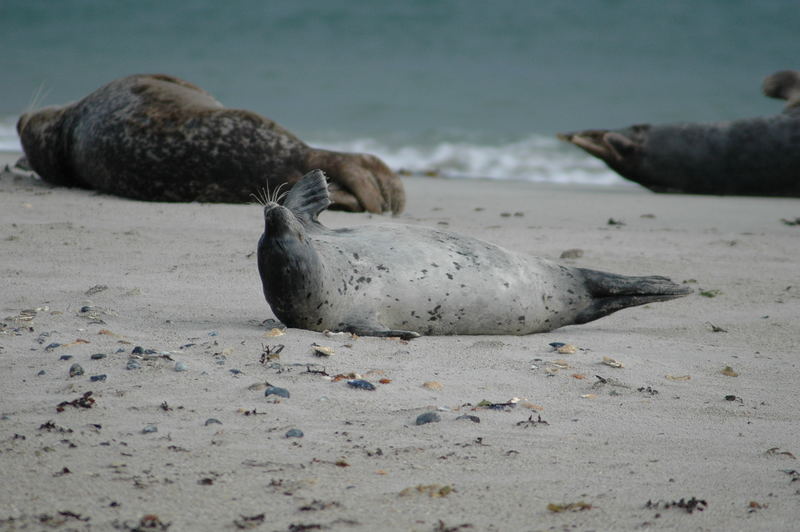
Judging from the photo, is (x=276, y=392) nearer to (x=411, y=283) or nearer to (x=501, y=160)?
(x=411, y=283)

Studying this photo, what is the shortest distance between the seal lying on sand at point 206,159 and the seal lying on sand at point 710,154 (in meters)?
3.73

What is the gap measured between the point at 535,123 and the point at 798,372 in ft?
54.0

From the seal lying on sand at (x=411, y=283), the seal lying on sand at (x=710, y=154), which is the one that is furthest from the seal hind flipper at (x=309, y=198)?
the seal lying on sand at (x=710, y=154)

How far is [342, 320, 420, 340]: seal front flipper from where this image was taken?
11.6 ft

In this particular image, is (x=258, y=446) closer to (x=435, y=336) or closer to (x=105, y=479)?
(x=105, y=479)

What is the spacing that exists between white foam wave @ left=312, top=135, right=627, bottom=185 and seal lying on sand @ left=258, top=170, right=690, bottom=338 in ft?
28.5

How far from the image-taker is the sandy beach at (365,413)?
2.07 m

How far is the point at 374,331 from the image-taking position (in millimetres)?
3533

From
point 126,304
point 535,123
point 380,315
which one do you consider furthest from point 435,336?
point 535,123

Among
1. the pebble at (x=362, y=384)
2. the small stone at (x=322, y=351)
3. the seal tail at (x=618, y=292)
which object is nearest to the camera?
the pebble at (x=362, y=384)

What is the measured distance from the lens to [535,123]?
19.6 meters

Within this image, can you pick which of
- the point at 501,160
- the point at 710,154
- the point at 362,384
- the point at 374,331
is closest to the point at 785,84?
the point at 710,154

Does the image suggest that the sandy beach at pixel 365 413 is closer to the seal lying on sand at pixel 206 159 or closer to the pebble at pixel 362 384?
the pebble at pixel 362 384

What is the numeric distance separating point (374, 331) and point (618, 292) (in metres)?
1.18
